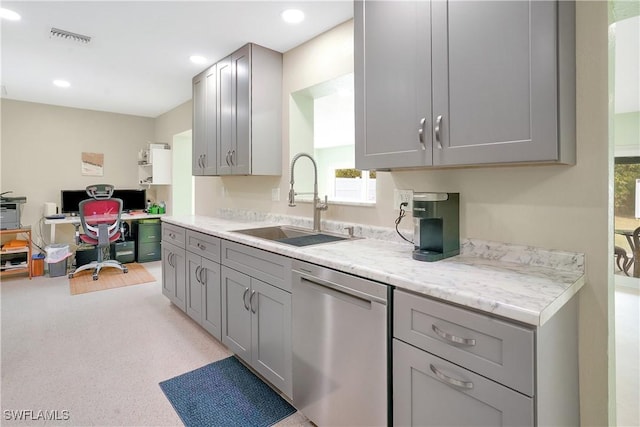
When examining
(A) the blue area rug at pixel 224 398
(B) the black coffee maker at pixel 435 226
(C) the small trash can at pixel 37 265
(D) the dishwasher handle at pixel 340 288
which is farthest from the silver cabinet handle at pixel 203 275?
(C) the small trash can at pixel 37 265

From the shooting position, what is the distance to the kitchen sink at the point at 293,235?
2.19 metres

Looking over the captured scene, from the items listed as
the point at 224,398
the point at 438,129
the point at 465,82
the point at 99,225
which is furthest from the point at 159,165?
the point at 465,82

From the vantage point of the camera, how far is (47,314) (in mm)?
3139

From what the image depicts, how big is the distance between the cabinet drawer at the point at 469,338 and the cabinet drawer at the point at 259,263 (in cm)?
72

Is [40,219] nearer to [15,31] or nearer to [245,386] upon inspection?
[15,31]

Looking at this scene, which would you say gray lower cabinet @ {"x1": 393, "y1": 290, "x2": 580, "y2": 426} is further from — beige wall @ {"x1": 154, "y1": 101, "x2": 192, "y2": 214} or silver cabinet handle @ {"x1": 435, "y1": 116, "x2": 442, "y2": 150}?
beige wall @ {"x1": 154, "y1": 101, "x2": 192, "y2": 214}

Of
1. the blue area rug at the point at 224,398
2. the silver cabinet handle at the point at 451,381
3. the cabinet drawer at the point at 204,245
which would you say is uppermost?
the cabinet drawer at the point at 204,245

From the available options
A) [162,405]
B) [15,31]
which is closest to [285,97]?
[15,31]

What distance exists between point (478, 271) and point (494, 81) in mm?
733

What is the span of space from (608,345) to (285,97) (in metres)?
2.60

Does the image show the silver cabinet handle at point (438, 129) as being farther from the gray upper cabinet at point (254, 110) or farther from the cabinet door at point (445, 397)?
the gray upper cabinet at point (254, 110)

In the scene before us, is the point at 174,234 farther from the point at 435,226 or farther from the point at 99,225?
the point at 435,226

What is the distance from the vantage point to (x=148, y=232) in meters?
5.25

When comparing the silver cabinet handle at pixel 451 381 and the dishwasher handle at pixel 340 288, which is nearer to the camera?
the silver cabinet handle at pixel 451 381
